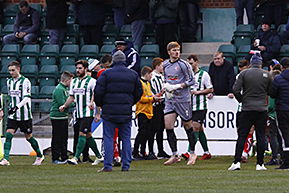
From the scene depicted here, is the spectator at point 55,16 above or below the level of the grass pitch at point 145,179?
above

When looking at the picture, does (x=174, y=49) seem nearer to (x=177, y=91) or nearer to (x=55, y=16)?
(x=177, y=91)

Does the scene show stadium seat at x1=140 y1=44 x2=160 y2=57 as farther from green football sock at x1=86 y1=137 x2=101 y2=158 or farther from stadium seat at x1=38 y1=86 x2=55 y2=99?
green football sock at x1=86 y1=137 x2=101 y2=158

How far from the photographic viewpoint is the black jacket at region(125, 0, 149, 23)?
963 inches

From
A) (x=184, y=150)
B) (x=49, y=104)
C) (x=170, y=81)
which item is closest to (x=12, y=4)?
(x=49, y=104)

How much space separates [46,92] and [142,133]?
4.72 metres

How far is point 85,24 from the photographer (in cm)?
2503

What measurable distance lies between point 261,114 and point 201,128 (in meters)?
3.70

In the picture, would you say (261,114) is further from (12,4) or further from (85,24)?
(12,4)

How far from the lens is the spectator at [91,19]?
24984mm

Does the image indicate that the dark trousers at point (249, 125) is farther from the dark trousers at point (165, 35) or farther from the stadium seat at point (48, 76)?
the stadium seat at point (48, 76)

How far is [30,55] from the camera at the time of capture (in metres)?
25.4

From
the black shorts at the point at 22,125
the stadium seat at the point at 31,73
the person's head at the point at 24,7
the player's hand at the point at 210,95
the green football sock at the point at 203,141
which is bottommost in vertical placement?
the green football sock at the point at 203,141

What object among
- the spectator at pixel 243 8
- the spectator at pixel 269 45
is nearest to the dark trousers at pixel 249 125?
the spectator at pixel 269 45

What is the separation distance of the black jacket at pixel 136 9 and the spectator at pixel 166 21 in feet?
1.51
